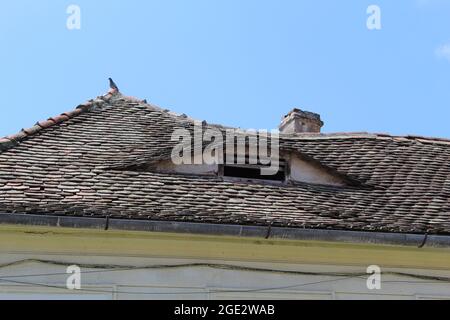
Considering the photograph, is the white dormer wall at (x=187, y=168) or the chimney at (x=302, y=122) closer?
the white dormer wall at (x=187, y=168)

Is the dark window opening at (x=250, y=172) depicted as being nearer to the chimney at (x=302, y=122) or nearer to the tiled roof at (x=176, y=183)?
the tiled roof at (x=176, y=183)

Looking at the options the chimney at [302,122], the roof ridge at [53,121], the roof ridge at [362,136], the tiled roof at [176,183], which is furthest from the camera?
the chimney at [302,122]

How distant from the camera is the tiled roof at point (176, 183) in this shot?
7895 millimetres

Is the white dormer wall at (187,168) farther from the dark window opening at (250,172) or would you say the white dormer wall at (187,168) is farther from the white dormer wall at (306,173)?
the white dormer wall at (306,173)

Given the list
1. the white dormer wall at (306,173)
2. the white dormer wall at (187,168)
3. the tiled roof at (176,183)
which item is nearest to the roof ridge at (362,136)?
the tiled roof at (176,183)

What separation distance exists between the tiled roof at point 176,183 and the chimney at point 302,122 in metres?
2.00

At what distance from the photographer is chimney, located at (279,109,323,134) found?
13523mm

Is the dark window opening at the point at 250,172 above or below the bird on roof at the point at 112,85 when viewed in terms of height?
below

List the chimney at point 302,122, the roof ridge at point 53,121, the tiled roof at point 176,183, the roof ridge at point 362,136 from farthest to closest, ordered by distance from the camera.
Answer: the chimney at point 302,122 < the roof ridge at point 362,136 < the roof ridge at point 53,121 < the tiled roof at point 176,183

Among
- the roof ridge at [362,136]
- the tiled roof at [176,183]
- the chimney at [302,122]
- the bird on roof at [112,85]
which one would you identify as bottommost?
the tiled roof at [176,183]

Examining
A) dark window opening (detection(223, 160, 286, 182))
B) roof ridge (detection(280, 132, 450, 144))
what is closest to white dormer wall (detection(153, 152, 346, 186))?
dark window opening (detection(223, 160, 286, 182))
